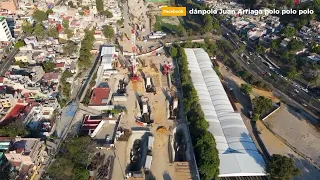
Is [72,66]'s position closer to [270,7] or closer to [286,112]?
[286,112]

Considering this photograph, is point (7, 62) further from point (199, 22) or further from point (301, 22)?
point (301, 22)

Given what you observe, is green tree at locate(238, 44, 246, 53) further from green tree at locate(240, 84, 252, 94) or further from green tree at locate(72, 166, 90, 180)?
green tree at locate(72, 166, 90, 180)

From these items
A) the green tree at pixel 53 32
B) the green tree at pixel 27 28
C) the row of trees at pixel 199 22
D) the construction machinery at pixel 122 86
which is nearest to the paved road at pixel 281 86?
the row of trees at pixel 199 22

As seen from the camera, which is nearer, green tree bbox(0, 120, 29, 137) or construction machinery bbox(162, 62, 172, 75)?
green tree bbox(0, 120, 29, 137)

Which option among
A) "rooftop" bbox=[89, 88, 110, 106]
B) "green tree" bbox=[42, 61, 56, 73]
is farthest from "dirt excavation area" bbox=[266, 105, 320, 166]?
"green tree" bbox=[42, 61, 56, 73]

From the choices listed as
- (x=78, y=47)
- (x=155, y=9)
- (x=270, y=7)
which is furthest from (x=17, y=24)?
(x=270, y=7)

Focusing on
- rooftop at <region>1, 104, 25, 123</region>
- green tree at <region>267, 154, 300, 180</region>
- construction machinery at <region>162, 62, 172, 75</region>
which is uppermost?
construction machinery at <region>162, 62, 172, 75</region>
